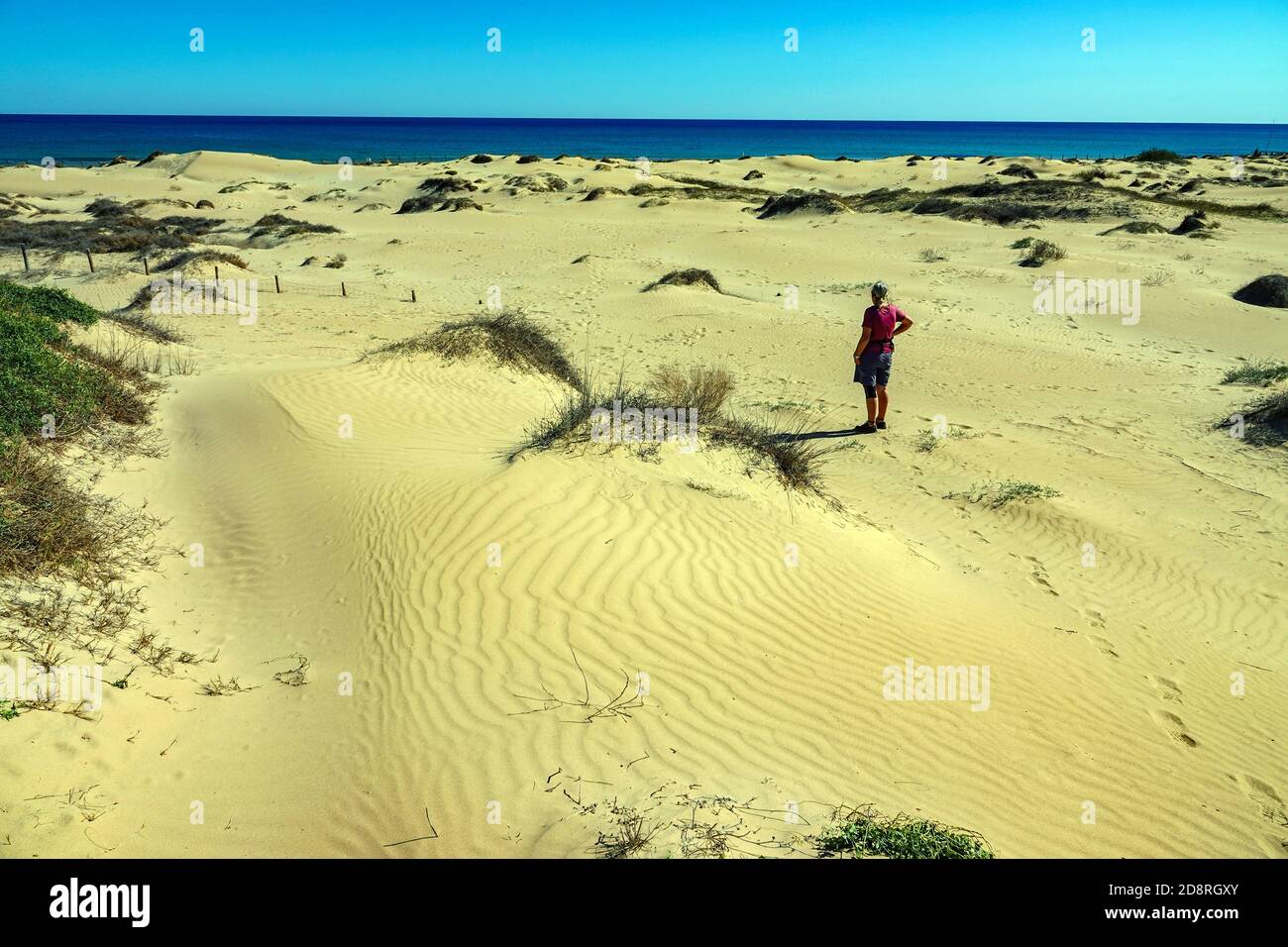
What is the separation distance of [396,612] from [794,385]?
9478 mm

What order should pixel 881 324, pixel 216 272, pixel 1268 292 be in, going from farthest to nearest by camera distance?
pixel 216 272
pixel 1268 292
pixel 881 324

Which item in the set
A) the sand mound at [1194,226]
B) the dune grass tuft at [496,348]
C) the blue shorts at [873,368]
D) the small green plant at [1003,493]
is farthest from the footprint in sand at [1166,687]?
the sand mound at [1194,226]

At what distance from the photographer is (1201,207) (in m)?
30.9

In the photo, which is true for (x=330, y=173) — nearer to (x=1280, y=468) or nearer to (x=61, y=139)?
(x=1280, y=468)

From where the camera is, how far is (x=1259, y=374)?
1297 centimetres

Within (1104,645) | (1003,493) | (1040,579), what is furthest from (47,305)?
(1104,645)

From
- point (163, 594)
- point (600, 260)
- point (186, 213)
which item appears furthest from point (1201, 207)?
point (186, 213)

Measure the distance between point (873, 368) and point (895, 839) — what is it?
7.61 meters

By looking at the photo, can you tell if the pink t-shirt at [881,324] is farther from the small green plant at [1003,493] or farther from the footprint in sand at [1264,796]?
the footprint in sand at [1264,796]

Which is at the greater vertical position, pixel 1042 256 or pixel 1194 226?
pixel 1194 226

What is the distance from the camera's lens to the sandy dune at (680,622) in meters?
4.43

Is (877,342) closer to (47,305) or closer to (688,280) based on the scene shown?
(688,280)

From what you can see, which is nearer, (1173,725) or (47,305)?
(1173,725)

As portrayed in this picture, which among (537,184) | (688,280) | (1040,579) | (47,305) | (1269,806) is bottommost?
(1269,806)
